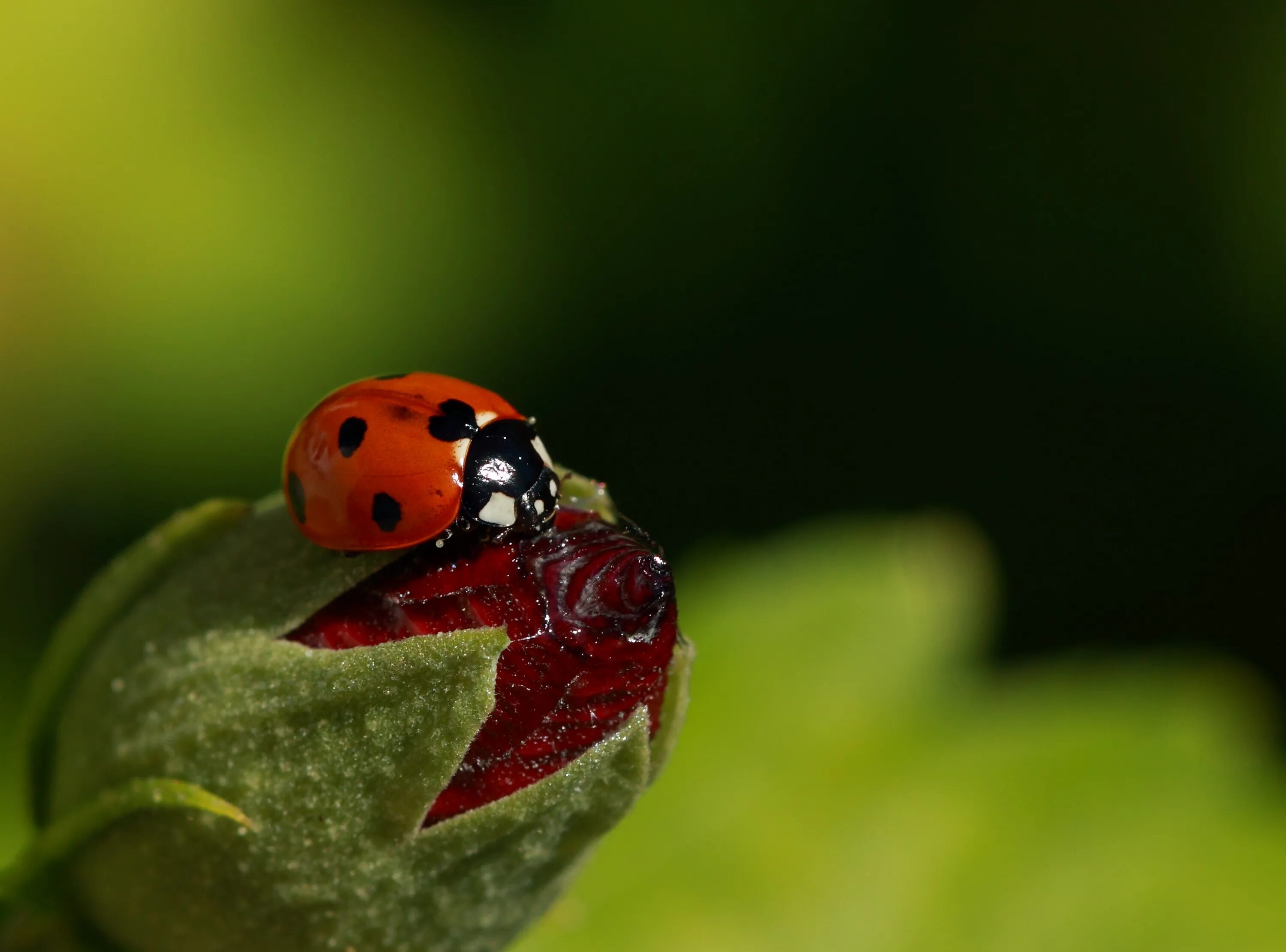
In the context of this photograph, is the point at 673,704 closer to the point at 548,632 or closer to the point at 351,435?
the point at 548,632

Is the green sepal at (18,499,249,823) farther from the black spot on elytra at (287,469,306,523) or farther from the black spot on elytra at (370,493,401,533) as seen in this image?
the black spot on elytra at (370,493,401,533)

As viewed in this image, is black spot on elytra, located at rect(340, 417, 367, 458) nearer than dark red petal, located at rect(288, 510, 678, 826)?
No

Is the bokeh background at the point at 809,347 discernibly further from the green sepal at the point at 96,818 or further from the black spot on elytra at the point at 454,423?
the black spot on elytra at the point at 454,423

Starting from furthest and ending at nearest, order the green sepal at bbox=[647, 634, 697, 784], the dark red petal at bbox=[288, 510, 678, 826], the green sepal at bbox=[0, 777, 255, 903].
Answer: the green sepal at bbox=[0, 777, 255, 903] → the green sepal at bbox=[647, 634, 697, 784] → the dark red petal at bbox=[288, 510, 678, 826]

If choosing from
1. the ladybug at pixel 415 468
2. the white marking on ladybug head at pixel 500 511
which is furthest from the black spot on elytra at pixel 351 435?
the white marking on ladybug head at pixel 500 511

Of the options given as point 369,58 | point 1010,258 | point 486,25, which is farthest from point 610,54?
point 1010,258

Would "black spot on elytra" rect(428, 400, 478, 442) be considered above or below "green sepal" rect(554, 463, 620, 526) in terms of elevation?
above

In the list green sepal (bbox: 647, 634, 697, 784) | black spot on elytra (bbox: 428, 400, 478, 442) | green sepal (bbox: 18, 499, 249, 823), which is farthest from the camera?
green sepal (bbox: 18, 499, 249, 823)

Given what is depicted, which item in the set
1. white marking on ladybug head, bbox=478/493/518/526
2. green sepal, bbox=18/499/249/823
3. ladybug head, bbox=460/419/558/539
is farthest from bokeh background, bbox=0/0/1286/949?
white marking on ladybug head, bbox=478/493/518/526
